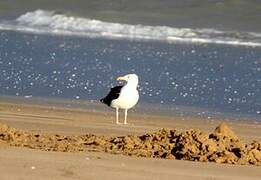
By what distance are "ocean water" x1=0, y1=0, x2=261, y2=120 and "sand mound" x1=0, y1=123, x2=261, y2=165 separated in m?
6.22

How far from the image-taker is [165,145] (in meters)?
8.63

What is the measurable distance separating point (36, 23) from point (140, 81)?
1214 inches

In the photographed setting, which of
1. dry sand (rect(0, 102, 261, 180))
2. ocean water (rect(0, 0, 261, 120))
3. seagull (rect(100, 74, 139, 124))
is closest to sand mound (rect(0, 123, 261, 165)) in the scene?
dry sand (rect(0, 102, 261, 180))

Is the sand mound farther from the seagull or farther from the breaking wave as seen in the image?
the breaking wave

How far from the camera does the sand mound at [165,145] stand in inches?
314

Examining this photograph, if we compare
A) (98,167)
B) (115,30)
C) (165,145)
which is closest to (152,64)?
(165,145)

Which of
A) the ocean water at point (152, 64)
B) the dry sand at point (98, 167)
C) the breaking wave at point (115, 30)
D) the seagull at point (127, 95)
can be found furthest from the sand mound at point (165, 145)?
the breaking wave at point (115, 30)

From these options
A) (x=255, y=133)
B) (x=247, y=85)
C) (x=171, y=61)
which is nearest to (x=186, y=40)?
(x=171, y=61)

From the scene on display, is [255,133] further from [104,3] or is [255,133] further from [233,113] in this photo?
[104,3]

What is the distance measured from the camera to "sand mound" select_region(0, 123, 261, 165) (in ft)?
26.2

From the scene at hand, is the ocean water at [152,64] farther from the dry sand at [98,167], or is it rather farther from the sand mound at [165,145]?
the dry sand at [98,167]

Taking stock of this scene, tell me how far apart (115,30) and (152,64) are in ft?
75.4

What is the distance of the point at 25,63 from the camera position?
22.8 meters

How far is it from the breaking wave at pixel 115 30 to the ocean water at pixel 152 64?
45 mm
